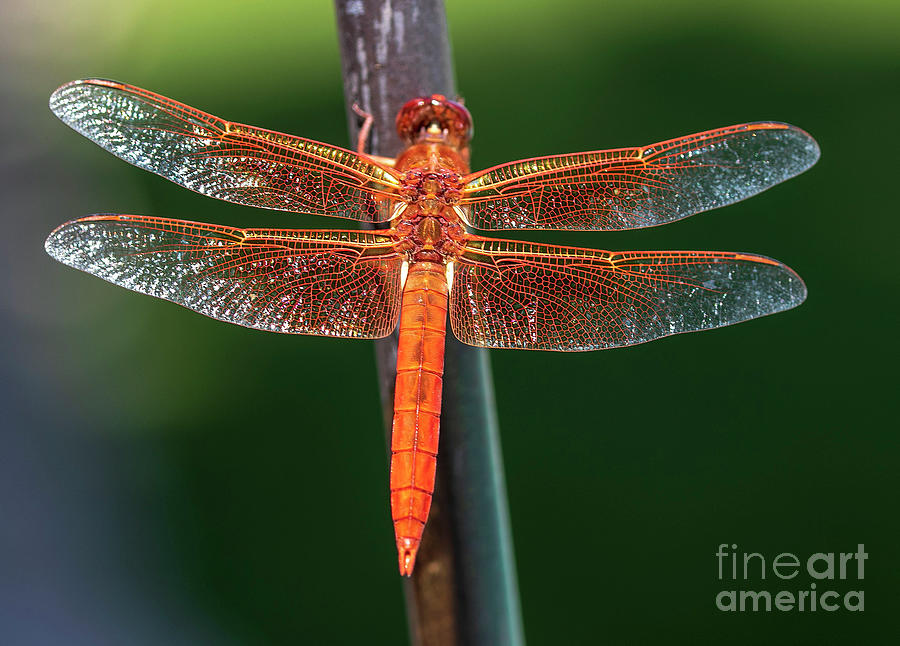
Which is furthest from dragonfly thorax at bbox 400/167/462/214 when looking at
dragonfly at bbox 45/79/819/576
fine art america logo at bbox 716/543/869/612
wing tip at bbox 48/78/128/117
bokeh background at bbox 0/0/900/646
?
fine art america logo at bbox 716/543/869/612

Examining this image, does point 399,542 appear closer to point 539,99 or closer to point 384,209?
point 384,209

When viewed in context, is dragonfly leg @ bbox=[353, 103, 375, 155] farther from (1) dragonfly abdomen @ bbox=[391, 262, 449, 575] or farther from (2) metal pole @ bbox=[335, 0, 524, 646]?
(1) dragonfly abdomen @ bbox=[391, 262, 449, 575]

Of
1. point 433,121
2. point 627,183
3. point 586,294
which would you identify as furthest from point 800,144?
point 433,121

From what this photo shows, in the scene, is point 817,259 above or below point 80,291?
below

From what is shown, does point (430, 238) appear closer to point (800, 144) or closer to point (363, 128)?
point (363, 128)

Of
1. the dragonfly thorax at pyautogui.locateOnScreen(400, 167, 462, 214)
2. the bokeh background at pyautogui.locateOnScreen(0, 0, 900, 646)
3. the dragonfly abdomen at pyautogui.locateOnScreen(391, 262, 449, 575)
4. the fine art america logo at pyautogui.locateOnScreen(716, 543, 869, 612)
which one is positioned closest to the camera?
the dragonfly abdomen at pyautogui.locateOnScreen(391, 262, 449, 575)

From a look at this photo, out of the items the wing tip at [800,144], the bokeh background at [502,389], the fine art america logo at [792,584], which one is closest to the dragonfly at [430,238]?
the wing tip at [800,144]

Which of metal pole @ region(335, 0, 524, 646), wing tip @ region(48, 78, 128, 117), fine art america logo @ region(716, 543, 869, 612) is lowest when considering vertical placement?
fine art america logo @ region(716, 543, 869, 612)

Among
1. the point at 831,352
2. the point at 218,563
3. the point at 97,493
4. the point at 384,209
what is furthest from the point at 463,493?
the point at 97,493
